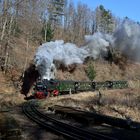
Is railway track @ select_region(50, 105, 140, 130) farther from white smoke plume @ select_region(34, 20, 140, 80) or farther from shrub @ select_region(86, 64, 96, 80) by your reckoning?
shrub @ select_region(86, 64, 96, 80)

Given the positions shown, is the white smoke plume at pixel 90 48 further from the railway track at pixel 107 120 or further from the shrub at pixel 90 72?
the railway track at pixel 107 120

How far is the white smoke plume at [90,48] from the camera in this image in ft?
148

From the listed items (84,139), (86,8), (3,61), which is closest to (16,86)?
(3,61)

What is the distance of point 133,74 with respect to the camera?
7738 cm

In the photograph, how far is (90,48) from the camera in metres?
54.8

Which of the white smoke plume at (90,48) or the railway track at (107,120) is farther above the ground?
the white smoke plume at (90,48)

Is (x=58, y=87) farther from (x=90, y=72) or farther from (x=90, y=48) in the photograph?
(x=90, y=72)

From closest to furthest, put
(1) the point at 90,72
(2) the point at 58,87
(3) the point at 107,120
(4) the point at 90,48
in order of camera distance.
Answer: (3) the point at 107,120 → (2) the point at 58,87 → (4) the point at 90,48 → (1) the point at 90,72

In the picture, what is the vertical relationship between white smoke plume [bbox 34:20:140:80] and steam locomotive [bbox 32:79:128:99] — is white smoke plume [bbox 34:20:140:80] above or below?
above

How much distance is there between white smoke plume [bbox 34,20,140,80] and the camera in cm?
4509

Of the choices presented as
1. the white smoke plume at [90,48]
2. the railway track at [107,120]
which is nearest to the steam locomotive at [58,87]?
the white smoke plume at [90,48]

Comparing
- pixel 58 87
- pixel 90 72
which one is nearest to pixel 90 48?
pixel 90 72

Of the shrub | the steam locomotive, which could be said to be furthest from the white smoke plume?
the shrub

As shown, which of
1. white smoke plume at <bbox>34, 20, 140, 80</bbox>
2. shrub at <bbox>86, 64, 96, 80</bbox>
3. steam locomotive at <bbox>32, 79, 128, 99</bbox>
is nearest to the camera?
steam locomotive at <bbox>32, 79, 128, 99</bbox>
